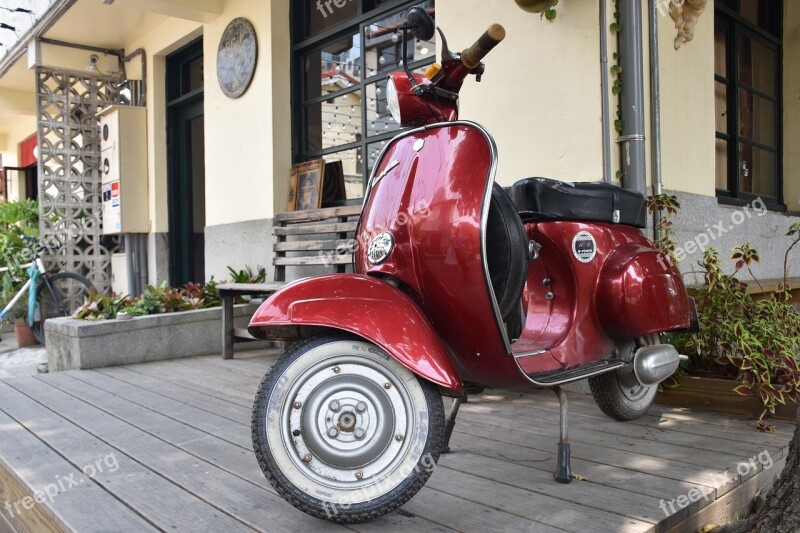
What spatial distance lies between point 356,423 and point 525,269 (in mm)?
687

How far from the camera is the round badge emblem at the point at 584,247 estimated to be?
234 centimetres

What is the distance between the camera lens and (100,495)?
193cm

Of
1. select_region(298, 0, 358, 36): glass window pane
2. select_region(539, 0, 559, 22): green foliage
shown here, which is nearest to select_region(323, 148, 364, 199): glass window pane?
select_region(298, 0, 358, 36): glass window pane

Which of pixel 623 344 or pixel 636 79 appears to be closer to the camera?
pixel 623 344

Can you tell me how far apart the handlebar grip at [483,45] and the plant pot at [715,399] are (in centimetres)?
193

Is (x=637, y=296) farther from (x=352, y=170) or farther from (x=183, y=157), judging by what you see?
(x=183, y=157)

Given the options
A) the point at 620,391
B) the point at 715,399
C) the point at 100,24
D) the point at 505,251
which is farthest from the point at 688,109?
the point at 100,24

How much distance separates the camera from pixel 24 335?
23.8ft

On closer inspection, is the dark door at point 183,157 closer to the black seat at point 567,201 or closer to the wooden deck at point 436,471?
the wooden deck at point 436,471

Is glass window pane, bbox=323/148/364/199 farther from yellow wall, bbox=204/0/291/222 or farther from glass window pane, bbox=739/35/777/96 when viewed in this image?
glass window pane, bbox=739/35/777/96

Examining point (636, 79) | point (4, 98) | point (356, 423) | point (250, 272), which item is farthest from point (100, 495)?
point (4, 98)

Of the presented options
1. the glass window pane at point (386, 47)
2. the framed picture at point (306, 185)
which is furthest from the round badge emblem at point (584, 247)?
the framed picture at point (306, 185)

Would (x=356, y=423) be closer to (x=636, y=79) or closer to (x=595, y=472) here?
(x=595, y=472)

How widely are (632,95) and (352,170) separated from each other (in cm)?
260
